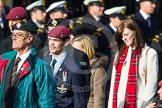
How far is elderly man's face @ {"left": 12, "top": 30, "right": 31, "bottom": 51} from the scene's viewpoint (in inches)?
301

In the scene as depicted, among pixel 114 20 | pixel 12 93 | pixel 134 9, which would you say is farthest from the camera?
pixel 134 9

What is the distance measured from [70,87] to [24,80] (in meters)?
0.77

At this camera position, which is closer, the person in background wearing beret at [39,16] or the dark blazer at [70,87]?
the dark blazer at [70,87]

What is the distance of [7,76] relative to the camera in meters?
7.60

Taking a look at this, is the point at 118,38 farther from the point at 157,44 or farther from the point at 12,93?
the point at 157,44

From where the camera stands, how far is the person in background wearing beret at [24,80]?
24.6 feet

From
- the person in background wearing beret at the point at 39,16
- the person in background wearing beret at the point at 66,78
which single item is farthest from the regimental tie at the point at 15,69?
the person in background wearing beret at the point at 39,16

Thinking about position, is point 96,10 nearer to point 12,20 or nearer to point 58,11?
point 58,11

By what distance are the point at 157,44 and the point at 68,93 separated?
17.6 feet

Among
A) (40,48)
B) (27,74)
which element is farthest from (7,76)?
(40,48)

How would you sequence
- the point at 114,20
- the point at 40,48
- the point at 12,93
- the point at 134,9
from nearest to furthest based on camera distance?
the point at 12,93 < the point at 40,48 < the point at 114,20 < the point at 134,9

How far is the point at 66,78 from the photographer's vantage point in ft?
26.9

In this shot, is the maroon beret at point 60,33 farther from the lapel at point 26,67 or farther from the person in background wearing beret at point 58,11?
the person in background wearing beret at point 58,11

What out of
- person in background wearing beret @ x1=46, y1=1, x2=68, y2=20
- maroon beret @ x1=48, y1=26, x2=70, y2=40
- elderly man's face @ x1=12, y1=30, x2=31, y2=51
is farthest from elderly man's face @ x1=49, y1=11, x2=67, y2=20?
elderly man's face @ x1=12, y1=30, x2=31, y2=51
